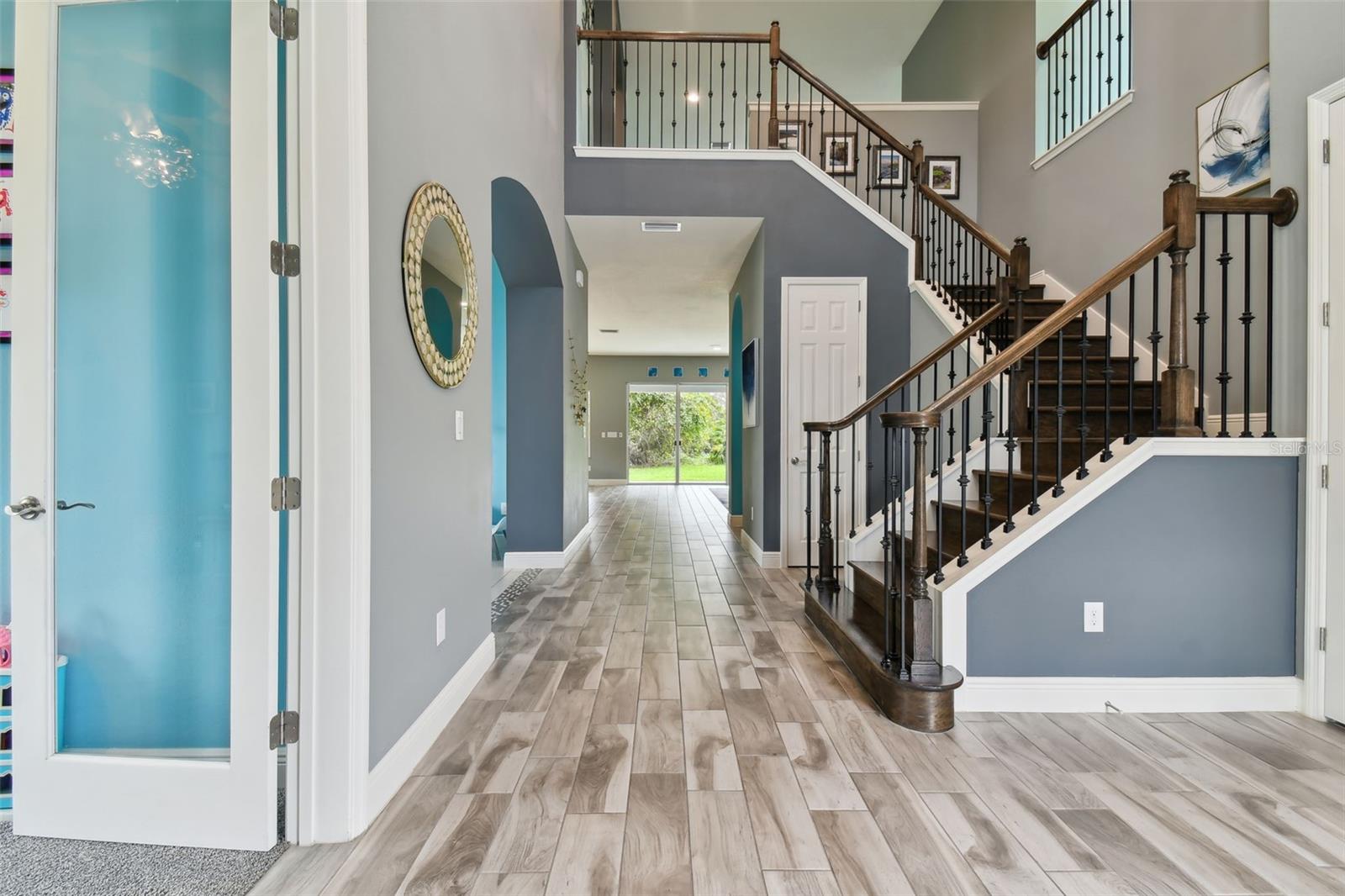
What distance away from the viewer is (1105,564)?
2275 mm

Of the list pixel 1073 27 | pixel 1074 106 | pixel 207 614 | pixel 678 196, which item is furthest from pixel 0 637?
pixel 1073 27

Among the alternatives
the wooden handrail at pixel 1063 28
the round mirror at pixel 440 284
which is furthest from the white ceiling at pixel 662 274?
the wooden handrail at pixel 1063 28

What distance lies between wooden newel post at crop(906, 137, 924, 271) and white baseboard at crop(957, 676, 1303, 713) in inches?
136

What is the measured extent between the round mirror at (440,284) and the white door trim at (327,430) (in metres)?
0.34

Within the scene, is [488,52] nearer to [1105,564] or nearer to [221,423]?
[221,423]

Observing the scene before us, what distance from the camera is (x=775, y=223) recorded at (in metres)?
4.80

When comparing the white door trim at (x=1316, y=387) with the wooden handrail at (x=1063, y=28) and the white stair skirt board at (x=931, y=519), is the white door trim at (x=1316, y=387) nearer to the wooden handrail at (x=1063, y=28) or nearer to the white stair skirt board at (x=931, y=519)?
the white stair skirt board at (x=931, y=519)

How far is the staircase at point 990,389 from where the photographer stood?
7.36ft

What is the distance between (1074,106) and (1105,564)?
4243 mm

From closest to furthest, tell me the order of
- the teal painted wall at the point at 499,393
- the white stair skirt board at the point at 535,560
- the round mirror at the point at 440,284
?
the round mirror at the point at 440,284
the white stair skirt board at the point at 535,560
the teal painted wall at the point at 499,393

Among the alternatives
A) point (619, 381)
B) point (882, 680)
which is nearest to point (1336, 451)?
point (882, 680)

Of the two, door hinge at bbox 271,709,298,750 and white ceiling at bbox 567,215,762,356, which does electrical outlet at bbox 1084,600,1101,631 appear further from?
white ceiling at bbox 567,215,762,356

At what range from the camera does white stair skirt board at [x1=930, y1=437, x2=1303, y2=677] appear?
225 cm

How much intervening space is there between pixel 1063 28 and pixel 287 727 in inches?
263
